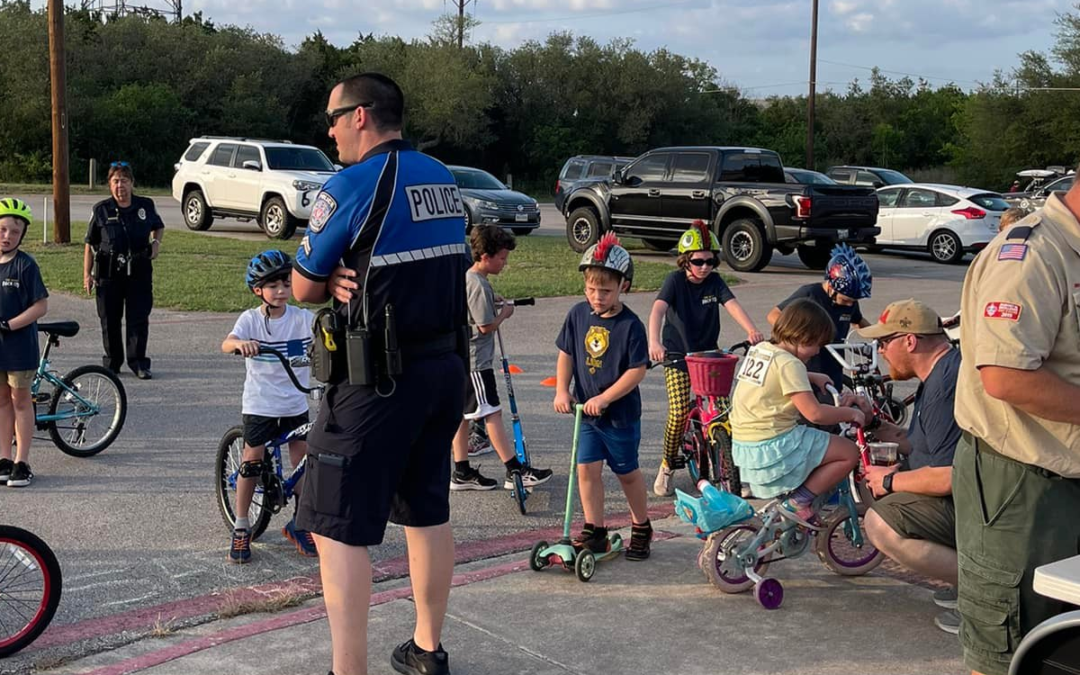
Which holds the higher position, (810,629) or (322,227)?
(322,227)

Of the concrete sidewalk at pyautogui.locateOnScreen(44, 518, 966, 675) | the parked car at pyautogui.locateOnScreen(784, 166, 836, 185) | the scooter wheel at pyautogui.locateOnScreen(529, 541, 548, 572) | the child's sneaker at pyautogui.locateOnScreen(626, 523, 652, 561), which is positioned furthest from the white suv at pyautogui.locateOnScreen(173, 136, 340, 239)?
the concrete sidewalk at pyautogui.locateOnScreen(44, 518, 966, 675)

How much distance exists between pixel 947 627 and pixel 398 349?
272cm

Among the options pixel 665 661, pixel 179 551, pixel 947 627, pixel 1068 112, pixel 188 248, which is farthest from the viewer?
pixel 1068 112

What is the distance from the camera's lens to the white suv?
23.9 metres

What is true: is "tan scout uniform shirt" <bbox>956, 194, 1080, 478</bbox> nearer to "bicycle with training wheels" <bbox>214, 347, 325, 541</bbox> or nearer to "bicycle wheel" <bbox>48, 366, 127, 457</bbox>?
"bicycle with training wheels" <bbox>214, 347, 325, 541</bbox>

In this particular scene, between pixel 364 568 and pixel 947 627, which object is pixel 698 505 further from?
pixel 364 568

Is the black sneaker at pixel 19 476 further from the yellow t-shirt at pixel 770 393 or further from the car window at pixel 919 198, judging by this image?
the car window at pixel 919 198

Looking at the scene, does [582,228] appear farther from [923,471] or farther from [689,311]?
[923,471]

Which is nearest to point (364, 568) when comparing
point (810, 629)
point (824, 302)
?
point (810, 629)

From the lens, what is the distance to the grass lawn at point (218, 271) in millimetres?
15852

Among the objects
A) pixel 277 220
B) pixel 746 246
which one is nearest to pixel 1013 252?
pixel 746 246

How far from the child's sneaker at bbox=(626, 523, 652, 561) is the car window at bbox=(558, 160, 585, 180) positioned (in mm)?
27721

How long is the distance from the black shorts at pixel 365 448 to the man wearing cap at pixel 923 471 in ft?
6.31

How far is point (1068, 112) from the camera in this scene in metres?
49.2
